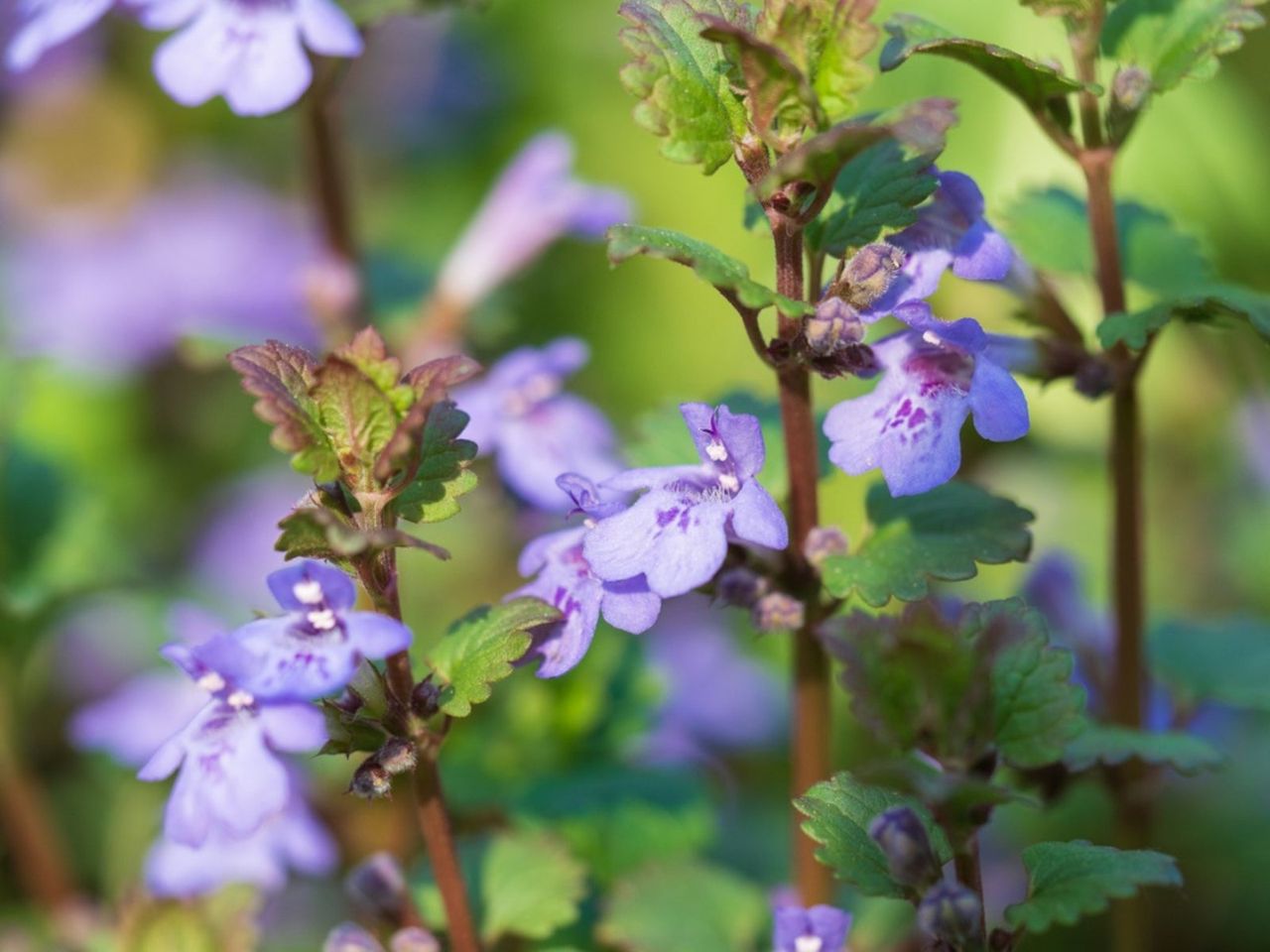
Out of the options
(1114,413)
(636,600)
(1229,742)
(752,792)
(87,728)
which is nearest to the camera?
(636,600)

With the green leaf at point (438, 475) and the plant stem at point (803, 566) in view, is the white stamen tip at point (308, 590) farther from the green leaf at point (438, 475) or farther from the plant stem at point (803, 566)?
the plant stem at point (803, 566)

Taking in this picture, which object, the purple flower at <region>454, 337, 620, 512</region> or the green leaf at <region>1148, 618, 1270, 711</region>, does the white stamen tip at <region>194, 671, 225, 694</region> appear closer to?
the purple flower at <region>454, 337, 620, 512</region>

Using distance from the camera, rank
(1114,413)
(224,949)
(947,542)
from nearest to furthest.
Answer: (947,542) < (1114,413) < (224,949)

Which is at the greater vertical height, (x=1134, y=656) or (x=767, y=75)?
(x=767, y=75)

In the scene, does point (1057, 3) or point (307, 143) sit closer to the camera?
point (1057, 3)

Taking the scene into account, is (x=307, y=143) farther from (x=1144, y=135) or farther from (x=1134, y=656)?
(x=1144, y=135)

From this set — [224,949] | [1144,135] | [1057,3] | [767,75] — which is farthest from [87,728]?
[1144,135]

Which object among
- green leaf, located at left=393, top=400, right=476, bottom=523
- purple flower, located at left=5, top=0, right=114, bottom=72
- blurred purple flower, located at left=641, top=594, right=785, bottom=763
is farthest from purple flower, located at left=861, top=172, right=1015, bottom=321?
blurred purple flower, located at left=641, top=594, right=785, bottom=763

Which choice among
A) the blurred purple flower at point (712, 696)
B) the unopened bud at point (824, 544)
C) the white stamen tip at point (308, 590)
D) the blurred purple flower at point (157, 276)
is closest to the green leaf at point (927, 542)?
the unopened bud at point (824, 544)
